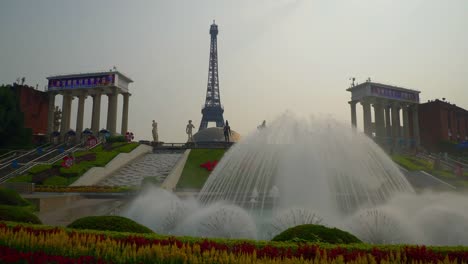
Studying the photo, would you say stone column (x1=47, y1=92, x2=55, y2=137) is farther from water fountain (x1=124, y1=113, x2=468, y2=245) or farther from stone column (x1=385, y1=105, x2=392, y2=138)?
stone column (x1=385, y1=105, x2=392, y2=138)

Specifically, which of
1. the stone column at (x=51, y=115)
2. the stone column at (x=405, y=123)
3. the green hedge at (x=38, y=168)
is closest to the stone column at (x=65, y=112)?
the stone column at (x=51, y=115)

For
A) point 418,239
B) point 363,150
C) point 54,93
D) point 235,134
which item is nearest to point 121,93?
point 54,93

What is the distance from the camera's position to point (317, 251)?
5.16m

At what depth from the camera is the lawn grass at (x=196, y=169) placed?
28.0 m

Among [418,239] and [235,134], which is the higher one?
[235,134]

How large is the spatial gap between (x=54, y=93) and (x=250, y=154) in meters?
50.9

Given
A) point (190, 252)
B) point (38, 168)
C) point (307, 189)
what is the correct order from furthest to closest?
1. point (38, 168)
2. point (307, 189)
3. point (190, 252)

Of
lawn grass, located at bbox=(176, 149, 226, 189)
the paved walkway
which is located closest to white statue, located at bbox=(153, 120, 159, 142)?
the paved walkway

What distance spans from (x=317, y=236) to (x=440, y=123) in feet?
210

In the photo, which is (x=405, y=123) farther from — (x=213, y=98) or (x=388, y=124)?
(x=213, y=98)

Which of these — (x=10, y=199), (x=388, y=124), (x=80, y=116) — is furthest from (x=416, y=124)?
(x=10, y=199)

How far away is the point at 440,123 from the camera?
60.2 m

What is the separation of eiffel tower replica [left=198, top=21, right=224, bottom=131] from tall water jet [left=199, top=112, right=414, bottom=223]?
228ft

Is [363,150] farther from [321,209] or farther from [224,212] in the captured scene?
[224,212]
